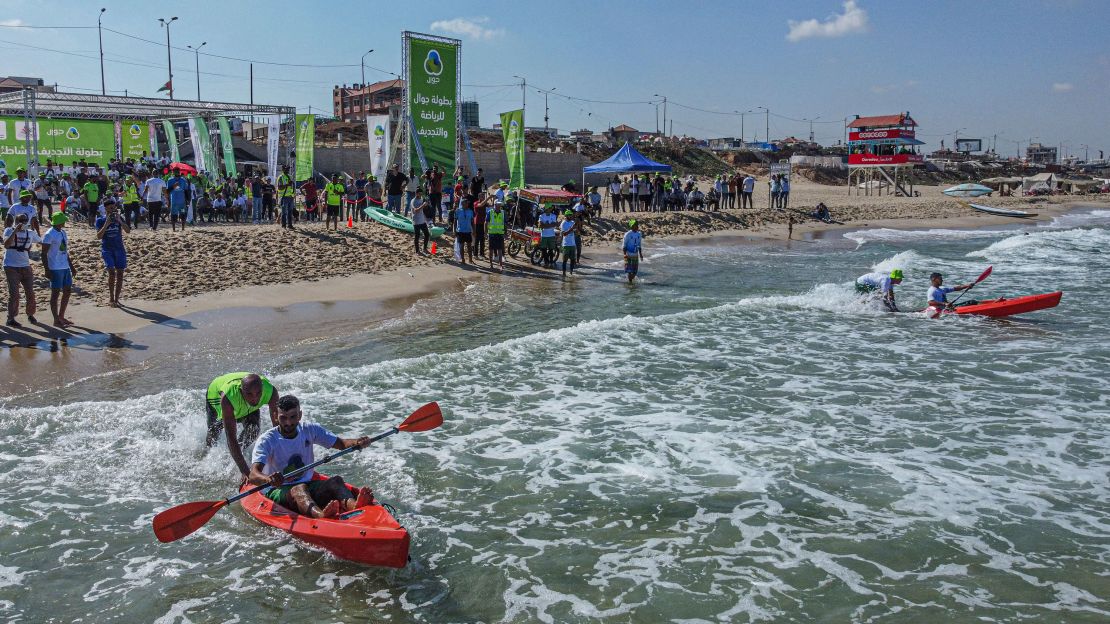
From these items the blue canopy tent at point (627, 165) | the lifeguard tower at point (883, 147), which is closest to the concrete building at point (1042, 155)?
the lifeguard tower at point (883, 147)

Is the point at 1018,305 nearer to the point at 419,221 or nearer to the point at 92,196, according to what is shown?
the point at 419,221

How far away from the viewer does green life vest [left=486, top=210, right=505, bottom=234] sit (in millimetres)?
19109

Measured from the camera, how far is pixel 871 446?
8.88 meters

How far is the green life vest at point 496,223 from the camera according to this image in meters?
19.1

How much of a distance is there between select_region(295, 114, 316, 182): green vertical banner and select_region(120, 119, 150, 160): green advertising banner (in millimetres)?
9512

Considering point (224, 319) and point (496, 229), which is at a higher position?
point (496, 229)

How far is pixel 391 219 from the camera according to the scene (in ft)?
71.9

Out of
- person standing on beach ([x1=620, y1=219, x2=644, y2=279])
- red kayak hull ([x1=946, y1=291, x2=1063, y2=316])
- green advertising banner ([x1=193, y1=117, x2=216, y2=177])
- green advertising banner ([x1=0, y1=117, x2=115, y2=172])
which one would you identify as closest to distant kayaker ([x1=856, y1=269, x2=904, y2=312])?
red kayak hull ([x1=946, y1=291, x2=1063, y2=316])

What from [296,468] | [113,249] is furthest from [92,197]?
[296,468]

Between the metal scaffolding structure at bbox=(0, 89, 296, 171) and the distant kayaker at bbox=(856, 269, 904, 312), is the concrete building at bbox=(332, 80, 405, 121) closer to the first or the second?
the metal scaffolding structure at bbox=(0, 89, 296, 171)

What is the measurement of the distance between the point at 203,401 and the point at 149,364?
1924 mm

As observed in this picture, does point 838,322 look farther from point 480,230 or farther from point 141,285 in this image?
point 141,285

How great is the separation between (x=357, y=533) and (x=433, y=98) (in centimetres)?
1959

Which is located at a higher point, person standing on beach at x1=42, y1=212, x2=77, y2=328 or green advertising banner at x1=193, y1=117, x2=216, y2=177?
green advertising banner at x1=193, y1=117, x2=216, y2=177
